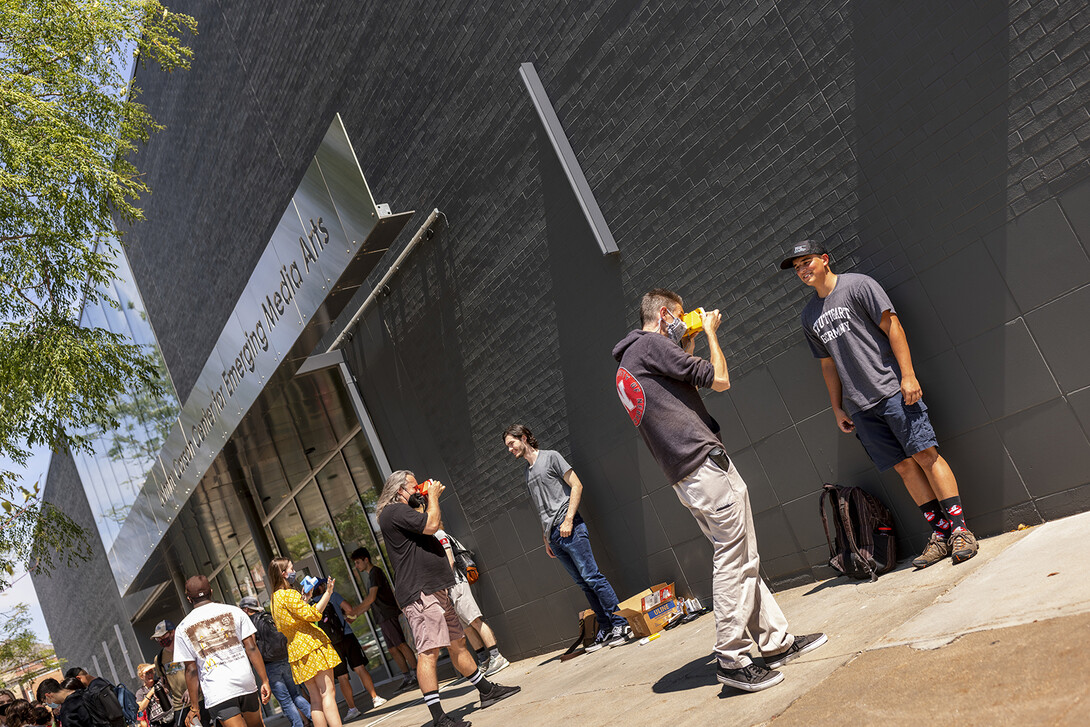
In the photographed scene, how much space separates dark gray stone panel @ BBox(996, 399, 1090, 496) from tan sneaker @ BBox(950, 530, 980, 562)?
0.41m

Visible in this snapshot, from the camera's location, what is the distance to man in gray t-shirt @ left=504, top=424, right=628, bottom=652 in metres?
7.16

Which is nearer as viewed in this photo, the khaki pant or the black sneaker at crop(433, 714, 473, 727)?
the khaki pant

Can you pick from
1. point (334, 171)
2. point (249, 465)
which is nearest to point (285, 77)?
point (334, 171)

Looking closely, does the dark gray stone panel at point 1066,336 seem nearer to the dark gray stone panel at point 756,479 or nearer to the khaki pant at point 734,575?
the khaki pant at point 734,575

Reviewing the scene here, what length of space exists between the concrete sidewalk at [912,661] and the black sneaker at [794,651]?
6 centimetres

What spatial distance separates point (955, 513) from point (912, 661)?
1610mm

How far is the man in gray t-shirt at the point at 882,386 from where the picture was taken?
4.94 meters

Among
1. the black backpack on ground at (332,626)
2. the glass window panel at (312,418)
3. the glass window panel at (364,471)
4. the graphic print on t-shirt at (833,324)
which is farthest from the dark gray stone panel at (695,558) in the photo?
the glass window panel at (312,418)

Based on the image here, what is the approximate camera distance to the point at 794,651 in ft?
14.5

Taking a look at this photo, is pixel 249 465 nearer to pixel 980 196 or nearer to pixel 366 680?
pixel 366 680

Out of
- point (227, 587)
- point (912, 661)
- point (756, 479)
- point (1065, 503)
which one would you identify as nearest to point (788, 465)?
point (756, 479)

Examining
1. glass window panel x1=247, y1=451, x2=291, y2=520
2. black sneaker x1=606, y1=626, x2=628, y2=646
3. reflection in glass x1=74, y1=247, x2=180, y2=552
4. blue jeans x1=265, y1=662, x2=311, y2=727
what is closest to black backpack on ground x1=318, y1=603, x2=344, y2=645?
blue jeans x1=265, y1=662, x2=311, y2=727

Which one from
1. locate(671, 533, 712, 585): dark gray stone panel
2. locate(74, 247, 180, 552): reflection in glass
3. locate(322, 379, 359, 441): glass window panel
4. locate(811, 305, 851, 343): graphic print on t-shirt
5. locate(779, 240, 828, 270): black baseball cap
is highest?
locate(74, 247, 180, 552): reflection in glass

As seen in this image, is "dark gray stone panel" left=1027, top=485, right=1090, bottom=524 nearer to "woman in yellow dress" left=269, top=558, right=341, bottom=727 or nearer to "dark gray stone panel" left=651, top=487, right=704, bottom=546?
"dark gray stone panel" left=651, top=487, right=704, bottom=546
